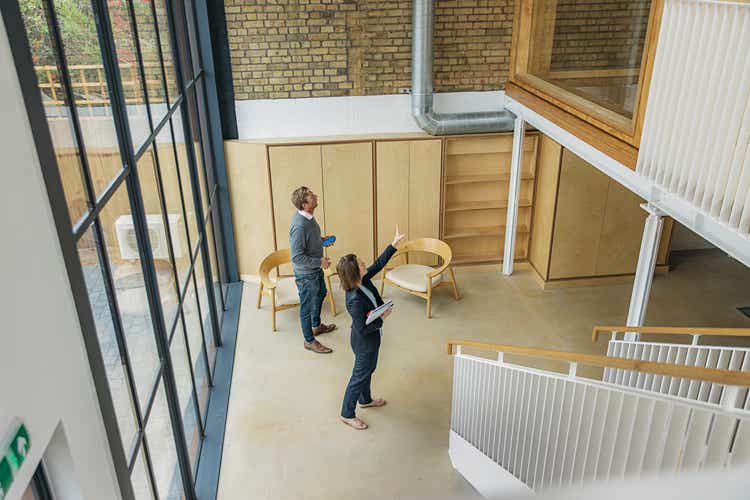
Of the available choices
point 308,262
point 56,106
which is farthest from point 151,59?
point 308,262

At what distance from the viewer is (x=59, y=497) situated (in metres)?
2.69

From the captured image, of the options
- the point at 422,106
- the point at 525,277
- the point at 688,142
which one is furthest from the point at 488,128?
the point at 688,142

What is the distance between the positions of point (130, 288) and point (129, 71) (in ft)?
4.97

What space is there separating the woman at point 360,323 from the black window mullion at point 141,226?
1.64m

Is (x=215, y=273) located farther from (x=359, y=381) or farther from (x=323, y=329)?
(x=359, y=381)

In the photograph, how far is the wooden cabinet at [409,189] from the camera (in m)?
8.51

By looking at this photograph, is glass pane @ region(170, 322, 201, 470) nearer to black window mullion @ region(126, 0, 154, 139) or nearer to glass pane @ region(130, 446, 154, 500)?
glass pane @ region(130, 446, 154, 500)

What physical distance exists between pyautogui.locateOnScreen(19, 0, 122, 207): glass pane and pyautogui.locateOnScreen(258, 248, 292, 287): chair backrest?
4237 mm

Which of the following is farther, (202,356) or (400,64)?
(400,64)

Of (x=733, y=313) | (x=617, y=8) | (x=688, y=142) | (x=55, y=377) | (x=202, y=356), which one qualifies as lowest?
(x=733, y=313)

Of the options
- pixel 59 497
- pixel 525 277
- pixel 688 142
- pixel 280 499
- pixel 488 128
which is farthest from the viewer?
pixel 525 277

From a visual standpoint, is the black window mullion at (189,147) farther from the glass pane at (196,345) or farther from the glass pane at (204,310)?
the glass pane at (196,345)

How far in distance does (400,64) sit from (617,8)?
9.67ft

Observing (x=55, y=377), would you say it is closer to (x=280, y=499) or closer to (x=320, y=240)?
(x=280, y=499)
